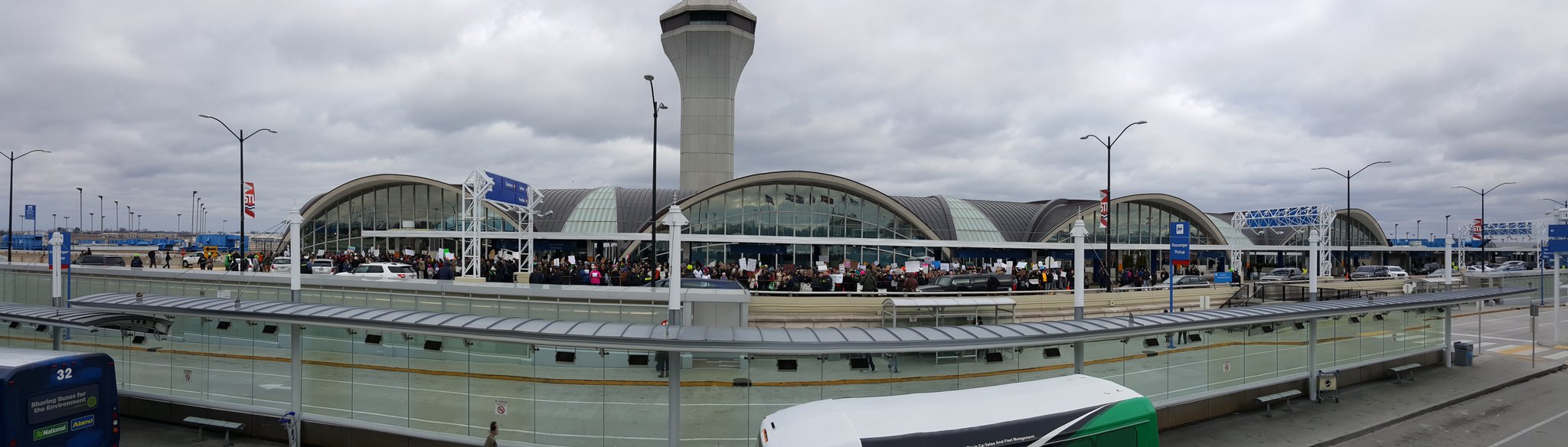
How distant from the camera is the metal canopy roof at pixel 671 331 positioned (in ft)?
27.5

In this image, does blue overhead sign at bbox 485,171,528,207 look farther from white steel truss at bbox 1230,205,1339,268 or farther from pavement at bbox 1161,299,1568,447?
white steel truss at bbox 1230,205,1339,268

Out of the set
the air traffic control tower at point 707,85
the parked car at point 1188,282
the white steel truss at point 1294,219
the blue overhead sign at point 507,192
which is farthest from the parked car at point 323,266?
the white steel truss at point 1294,219

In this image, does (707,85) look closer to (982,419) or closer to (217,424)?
(217,424)

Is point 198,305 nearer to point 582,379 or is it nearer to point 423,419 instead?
point 423,419

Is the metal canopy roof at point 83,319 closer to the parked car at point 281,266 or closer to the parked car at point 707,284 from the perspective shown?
the parked car at point 707,284

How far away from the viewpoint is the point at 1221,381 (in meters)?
A: 13.4

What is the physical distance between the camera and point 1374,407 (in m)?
14.3

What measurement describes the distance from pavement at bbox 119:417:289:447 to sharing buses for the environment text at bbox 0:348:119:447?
102 cm

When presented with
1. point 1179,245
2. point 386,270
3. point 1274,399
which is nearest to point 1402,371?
point 1179,245

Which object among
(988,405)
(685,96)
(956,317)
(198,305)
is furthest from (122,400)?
(685,96)

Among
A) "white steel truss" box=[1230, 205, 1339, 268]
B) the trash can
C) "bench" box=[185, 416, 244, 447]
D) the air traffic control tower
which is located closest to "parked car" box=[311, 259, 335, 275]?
"bench" box=[185, 416, 244, 447]

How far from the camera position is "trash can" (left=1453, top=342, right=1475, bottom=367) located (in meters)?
18.9

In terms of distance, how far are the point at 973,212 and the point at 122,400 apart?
51334 millimetres

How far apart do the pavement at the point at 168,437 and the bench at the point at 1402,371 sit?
22.2m
